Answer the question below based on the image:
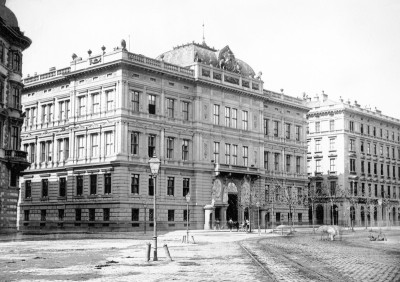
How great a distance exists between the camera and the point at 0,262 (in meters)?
23.4

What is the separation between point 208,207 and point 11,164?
25545mm

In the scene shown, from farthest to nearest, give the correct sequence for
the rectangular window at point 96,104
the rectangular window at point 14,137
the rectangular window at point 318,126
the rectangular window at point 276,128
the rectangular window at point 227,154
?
1. the rectangular window at point 318,126
2. the rectangular window at point 276,128
3. the rectangular window at point 227,154
4. the rectangular window at point 96,104
5. the rectangular window at point 14,137

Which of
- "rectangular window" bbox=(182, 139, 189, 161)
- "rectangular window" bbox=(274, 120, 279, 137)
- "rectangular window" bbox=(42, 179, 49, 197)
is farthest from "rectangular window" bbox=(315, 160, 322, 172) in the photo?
"rectangular window" bbox=(42, 179, 49, 197)

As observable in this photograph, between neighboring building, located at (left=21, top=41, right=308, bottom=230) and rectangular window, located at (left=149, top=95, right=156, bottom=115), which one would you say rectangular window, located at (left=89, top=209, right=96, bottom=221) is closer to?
neighboring building, located at (left=21, top=41, right=308, bottom=230)

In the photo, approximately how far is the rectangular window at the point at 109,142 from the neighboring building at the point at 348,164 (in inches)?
1686

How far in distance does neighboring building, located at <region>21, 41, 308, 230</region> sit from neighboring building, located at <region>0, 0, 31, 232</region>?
1263 cm

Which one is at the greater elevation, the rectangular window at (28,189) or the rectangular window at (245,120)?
the rectangular window at (245,120)

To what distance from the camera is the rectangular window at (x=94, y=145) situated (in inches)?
2504

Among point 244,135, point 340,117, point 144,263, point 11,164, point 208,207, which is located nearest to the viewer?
point 144,263

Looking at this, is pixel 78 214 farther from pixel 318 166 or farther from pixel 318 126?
pixel 318 126

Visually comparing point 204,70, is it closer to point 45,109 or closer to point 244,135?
point 244,135

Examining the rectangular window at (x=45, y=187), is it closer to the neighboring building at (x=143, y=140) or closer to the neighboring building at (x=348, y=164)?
the neighboring building at (x=143, y=140)

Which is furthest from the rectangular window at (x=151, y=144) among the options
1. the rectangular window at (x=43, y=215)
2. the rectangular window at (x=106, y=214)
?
the rectangular window at (x=43, y=215)

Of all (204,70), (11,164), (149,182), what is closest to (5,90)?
(11,164)
